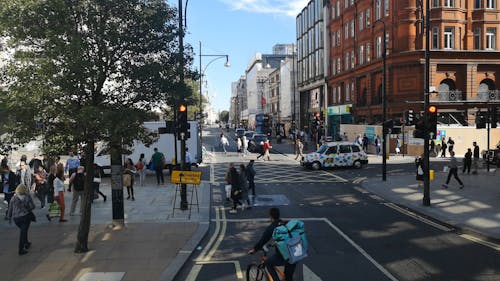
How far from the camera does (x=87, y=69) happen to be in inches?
340

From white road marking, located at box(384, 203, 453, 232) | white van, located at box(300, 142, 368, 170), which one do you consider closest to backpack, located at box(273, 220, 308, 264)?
white road marking, located at box(384, 203, 453, 232)

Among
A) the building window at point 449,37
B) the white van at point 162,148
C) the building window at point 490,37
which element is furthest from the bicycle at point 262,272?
the building window at point 490,37

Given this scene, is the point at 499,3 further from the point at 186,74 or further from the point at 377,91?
the point at 186,74

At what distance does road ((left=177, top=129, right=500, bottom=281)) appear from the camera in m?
8.60

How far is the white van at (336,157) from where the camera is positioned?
88.0 ft

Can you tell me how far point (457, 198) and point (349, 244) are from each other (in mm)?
8138

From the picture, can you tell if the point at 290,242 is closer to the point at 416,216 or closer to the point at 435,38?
the point at 416,216

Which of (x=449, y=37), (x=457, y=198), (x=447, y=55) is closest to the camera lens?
(x=457, y=198)

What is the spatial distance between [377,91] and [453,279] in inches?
1487

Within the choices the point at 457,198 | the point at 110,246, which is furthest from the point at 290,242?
the point at 457,198

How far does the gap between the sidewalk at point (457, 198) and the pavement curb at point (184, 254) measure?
23.7ft

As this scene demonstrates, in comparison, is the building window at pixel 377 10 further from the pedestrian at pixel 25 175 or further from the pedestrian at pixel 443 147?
the pedestrian at pixel 25 175

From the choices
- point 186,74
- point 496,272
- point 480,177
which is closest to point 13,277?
point 186,74

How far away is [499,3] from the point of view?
126 feet
